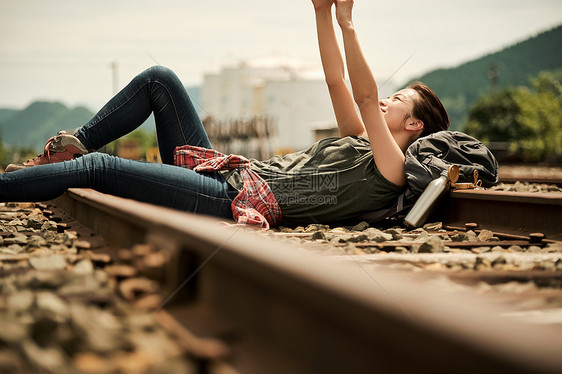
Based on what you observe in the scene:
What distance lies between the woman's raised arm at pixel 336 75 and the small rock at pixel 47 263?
2.21 m

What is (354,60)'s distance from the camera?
3.19 m

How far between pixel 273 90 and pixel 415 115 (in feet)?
204

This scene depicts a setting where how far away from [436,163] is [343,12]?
1.00 m

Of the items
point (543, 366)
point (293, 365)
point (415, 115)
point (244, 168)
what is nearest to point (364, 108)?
point (415, 115)

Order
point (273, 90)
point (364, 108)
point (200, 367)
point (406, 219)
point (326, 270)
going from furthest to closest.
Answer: point (273, 90)
point (406, 219)
point (364, 108)
point (200, 367)
point (326, 270)

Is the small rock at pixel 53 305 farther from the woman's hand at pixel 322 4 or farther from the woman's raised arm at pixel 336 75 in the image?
the woman's hand at pixel 322 4

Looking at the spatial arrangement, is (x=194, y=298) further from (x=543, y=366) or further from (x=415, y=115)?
(x=415, y=115)

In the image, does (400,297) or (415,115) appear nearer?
(400,297)

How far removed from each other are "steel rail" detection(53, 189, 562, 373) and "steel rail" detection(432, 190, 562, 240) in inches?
67.3

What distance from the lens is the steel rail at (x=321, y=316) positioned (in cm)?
78

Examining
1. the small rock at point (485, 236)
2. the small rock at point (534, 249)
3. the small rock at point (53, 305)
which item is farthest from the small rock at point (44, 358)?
the small rock at point (485, 236)

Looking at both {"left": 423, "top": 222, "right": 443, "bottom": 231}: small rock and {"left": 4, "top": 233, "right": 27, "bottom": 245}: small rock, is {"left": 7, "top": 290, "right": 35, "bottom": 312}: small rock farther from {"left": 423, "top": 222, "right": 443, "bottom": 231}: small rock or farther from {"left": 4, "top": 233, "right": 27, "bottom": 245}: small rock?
{"left": 423, "top": 222, "right": 443, "bottom": 231}: small rock

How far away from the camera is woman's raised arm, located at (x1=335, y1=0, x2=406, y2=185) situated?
10.2 feet

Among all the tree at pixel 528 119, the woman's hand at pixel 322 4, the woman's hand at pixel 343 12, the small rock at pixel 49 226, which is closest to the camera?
the woman's hand at pixel 343 12
